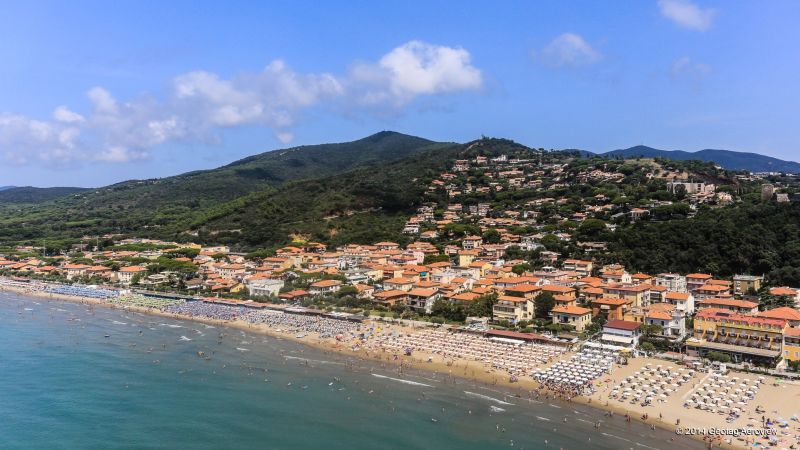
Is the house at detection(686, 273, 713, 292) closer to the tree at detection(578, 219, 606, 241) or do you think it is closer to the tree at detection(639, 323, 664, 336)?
the tree at detection(639, 323, 664, 336)

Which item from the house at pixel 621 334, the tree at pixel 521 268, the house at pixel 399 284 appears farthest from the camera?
the tree at pixel 521 268

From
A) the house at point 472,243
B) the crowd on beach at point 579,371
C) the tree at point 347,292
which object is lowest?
the crowd on beach at point 579,371

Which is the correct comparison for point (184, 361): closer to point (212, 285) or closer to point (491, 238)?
point (212, 285)

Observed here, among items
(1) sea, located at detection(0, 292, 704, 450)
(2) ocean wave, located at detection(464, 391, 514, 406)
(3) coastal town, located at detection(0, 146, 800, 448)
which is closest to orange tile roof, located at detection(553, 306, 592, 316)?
(3) coastal town, located at detection(0, 146, 800, 448)

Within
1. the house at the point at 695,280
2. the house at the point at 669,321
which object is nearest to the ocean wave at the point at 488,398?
the house at the point at 669,321

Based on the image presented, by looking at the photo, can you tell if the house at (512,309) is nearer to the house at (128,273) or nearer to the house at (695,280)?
the house at (695,280)

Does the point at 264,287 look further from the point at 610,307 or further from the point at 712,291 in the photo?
the point at 712,291
